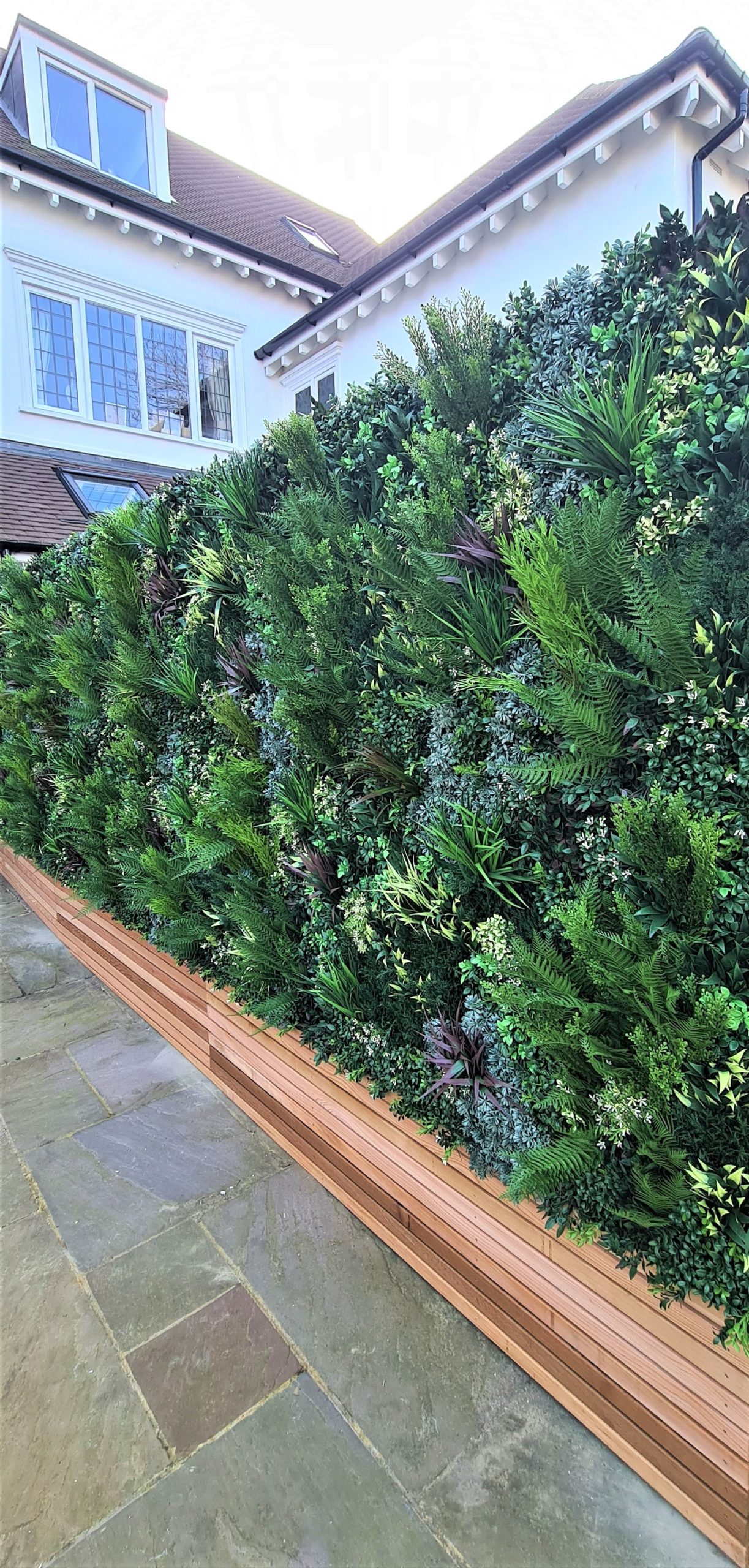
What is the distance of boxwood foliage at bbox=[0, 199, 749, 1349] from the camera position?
1.32 m

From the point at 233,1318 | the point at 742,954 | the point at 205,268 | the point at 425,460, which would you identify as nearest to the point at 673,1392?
the point at 742,954

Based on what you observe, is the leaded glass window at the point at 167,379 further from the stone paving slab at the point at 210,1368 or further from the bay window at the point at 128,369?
the stone paving slab at the point at 210,1368

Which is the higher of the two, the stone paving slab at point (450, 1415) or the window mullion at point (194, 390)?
the window mullion at point (194, 390)

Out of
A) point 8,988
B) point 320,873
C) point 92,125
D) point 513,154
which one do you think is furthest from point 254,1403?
point 92,125

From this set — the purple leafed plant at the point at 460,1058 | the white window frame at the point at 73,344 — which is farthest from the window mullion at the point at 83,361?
the purple leafed plant at the point at 460,1058

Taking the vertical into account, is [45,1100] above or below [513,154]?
below

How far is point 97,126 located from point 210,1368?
16037 mm

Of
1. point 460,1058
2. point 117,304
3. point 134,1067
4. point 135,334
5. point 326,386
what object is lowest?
point 134,1067

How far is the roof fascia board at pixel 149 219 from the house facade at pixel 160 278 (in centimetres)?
3

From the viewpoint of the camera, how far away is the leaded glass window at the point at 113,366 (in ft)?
37.0

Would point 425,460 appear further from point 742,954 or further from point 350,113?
point 350,113

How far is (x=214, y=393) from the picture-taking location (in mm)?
12594

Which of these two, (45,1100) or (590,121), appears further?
(590,121)

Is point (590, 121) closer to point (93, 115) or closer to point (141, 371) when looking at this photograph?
point (141, 371)
